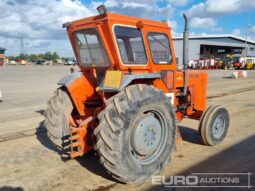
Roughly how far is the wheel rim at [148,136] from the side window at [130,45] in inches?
36.3

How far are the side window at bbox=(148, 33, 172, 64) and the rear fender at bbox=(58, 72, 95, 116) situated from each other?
4.04ft

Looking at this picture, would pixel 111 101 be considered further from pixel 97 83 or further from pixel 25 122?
pixel 25 122

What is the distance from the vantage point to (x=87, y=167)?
190 inches

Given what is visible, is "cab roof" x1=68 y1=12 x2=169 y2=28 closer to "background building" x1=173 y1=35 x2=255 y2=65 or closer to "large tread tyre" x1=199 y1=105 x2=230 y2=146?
"large tread tyre" x1=199 y1=105 x2=230 y2=146

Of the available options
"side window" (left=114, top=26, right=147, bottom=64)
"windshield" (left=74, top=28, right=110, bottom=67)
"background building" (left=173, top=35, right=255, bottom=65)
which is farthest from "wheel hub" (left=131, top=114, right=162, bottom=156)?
"background building" (left=173, top=35, right=255, bottom=65)

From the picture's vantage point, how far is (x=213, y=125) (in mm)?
5754

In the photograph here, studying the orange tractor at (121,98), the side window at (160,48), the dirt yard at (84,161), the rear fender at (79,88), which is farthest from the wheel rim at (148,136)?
the rear fender at (79,88)

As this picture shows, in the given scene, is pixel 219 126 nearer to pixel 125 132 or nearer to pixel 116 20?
pixel 125 132

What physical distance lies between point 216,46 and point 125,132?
2632 inches

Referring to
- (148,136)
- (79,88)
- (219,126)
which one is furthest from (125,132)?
(219,126)

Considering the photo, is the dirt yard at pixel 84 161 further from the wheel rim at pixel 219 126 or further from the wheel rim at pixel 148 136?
the wheel rim at pixel 148 136

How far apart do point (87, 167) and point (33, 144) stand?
1850 mm

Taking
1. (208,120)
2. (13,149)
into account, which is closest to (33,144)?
(13,149)

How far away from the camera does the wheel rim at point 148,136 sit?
418cm
